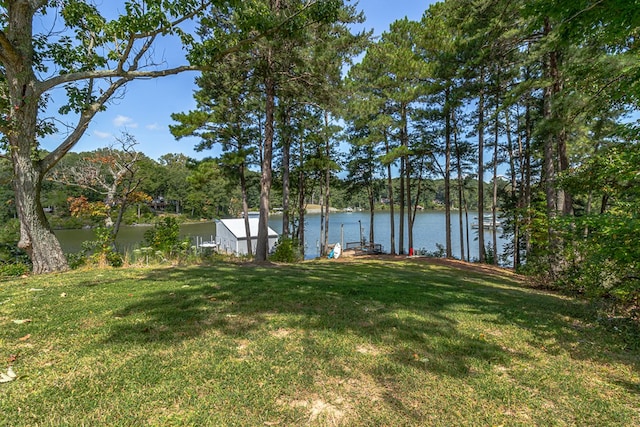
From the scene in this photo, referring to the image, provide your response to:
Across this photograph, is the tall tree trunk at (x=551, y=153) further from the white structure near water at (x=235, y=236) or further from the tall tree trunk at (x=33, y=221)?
the white structure near water at (x=235, y=236)

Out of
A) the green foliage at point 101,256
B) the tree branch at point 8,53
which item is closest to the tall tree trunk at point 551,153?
the green foliage at point 101,256

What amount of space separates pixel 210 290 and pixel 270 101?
6533mm

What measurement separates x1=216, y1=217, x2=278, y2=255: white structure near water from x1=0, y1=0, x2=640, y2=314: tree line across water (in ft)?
23.8

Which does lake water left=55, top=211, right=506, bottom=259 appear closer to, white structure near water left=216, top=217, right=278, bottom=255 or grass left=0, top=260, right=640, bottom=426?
white structure near water left=216, top=217, right=278, bottom=255

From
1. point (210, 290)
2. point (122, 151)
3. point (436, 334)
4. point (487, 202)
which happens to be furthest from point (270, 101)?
point (487, 202)

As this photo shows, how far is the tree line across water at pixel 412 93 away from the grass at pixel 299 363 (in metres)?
1.86

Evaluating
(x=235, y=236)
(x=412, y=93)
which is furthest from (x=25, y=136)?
(x=235, y=236)

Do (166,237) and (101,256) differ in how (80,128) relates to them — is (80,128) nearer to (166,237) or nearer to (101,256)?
(101,256)

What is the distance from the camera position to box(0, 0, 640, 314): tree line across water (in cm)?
416

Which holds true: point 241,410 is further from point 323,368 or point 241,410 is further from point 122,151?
point 122,151

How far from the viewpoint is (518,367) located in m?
2.24

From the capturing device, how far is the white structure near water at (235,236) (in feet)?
67.3

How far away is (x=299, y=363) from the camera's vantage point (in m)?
2.13

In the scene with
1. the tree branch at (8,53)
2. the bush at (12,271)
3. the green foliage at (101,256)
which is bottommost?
the bush at (12,271)
